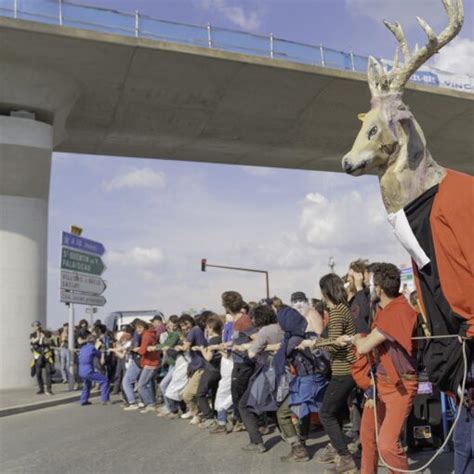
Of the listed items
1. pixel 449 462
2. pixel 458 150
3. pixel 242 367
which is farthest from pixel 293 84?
pixel 449 462

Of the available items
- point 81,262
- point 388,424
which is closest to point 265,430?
point 388,424

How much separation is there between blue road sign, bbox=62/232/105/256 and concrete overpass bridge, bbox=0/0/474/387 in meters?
1.88

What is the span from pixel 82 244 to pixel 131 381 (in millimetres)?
5449

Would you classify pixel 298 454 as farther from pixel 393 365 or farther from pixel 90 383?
pixel 90 383

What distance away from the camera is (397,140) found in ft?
9.70

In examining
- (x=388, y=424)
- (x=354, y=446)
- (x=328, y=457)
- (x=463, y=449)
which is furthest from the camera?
(x=354, y=446)

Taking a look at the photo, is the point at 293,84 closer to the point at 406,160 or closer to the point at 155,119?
the point at 155,119

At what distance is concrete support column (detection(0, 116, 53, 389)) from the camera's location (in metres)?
16.8

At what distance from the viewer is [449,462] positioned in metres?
6.31

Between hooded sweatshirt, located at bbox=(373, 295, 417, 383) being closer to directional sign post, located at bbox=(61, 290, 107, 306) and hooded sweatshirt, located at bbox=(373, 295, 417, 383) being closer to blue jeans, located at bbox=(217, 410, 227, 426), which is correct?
blue jeans, located at bbox=(217, 410, 227, 426)

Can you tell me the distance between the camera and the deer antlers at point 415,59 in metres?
2.95

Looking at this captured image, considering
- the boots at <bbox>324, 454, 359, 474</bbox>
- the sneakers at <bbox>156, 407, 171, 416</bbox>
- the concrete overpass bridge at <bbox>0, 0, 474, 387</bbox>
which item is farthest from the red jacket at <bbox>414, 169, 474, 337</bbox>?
the concrete overpass bridge at <bbox>0, 0, 474, 387</bbox>

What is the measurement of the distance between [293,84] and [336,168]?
848 centimetres

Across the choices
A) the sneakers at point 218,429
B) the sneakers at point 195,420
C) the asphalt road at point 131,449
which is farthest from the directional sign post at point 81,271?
the sneakers at point 218,429
